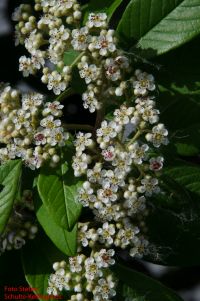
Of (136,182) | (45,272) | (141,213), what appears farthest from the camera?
(45,272)

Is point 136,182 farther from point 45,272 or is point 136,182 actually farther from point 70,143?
point 45,272

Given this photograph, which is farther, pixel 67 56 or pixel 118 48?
pixel 67 56

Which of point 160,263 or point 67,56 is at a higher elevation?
point 67,56

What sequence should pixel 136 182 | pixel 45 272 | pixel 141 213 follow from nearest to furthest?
pixel 136 182 → pixel 141 213 → pixel 45 272

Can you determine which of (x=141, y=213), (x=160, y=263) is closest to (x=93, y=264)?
(x=141, y=213)

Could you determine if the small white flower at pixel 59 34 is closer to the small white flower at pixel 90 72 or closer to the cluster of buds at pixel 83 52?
the cluster of buds at pixel 83 52

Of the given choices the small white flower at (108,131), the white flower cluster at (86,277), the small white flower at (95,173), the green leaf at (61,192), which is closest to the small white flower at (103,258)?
the white flower cluster at (86,277)

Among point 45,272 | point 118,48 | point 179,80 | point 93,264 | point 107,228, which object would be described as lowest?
point 45,272
